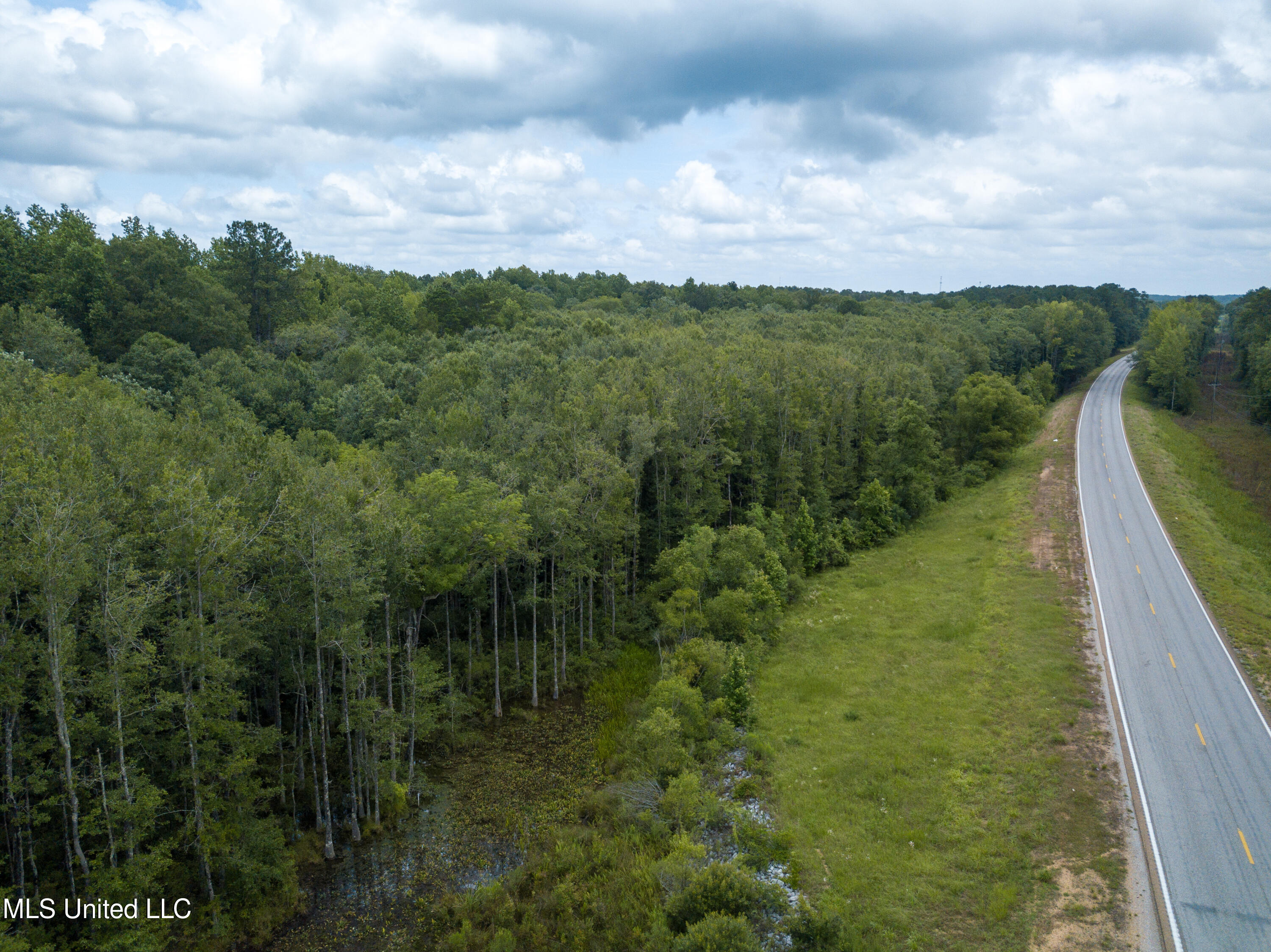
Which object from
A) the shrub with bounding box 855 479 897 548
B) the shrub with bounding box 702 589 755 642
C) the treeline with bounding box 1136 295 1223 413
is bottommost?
the shrub with bounding box 702 589 755 642

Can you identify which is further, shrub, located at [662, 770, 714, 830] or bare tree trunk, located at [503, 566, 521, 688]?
bare tree trunk, located at [503, 566, 521, 688]

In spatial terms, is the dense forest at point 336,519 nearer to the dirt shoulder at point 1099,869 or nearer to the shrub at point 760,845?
the shrub at point 760,845

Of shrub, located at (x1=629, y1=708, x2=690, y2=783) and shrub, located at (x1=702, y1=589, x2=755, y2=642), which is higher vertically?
shrub, located at (x1=702, y1=589, x2=755, y2=642)

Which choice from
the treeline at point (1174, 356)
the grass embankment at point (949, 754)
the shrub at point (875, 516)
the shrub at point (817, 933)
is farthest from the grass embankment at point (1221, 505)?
the shrub at point (817, 933)

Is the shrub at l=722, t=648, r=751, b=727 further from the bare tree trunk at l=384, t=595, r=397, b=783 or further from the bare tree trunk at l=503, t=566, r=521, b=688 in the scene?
the bare tree trunk at l=384, t=595, r=397, b=783

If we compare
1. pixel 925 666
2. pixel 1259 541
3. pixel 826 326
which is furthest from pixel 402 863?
pixel 826 326

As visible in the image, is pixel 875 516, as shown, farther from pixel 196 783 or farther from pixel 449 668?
pixel 196 783

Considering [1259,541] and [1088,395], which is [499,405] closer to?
[1259,541]

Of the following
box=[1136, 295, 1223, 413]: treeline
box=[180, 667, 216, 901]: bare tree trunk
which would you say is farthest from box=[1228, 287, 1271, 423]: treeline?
box=[180, 667, 216, 901]: bare tree trunk
